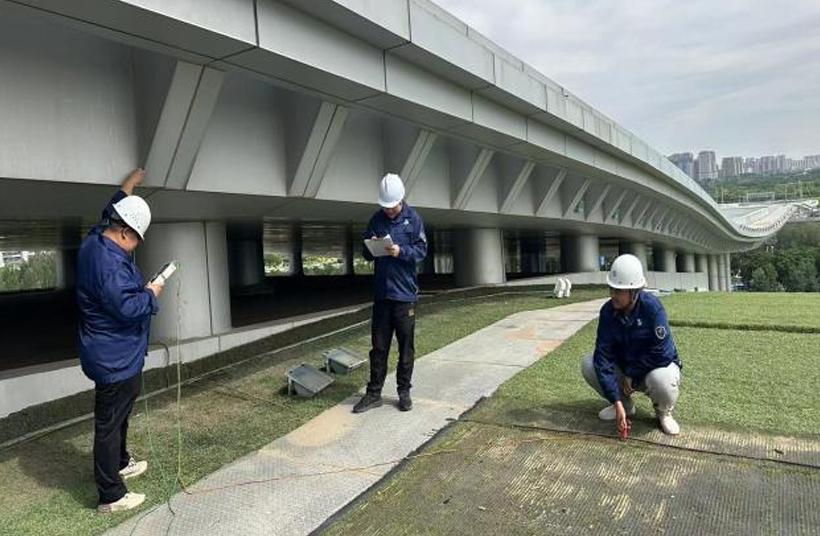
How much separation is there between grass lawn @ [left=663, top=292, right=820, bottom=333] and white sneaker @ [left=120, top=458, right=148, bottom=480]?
7.65 metres

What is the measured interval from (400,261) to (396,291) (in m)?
0.26

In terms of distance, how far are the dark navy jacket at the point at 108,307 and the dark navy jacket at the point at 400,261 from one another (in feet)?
6.48

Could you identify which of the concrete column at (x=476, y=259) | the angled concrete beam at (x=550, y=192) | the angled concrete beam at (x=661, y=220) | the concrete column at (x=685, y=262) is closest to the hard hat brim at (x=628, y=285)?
the angled concrete beam at (x=550, y=192)

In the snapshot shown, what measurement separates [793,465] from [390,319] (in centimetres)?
307

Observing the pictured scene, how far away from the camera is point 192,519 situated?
11.1 feet

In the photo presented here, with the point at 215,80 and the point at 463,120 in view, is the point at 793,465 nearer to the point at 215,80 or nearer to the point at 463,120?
the point at 215,80

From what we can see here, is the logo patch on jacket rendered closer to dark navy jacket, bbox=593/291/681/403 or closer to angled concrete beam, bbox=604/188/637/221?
dark navy jacket, bbox=593/291/681/403

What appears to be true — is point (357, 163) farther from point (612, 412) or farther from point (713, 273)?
point (713, 273)

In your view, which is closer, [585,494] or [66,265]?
[585,494]

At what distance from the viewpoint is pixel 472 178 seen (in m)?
11.8

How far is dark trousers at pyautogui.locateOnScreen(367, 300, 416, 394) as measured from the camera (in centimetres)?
503

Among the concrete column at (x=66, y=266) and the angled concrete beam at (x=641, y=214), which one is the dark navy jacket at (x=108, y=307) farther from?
the angled concrete beam at (x=641, y=214)

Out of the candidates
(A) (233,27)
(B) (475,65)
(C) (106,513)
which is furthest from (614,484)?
(B) (475,65)

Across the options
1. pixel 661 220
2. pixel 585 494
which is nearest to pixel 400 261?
pixel 585 494
